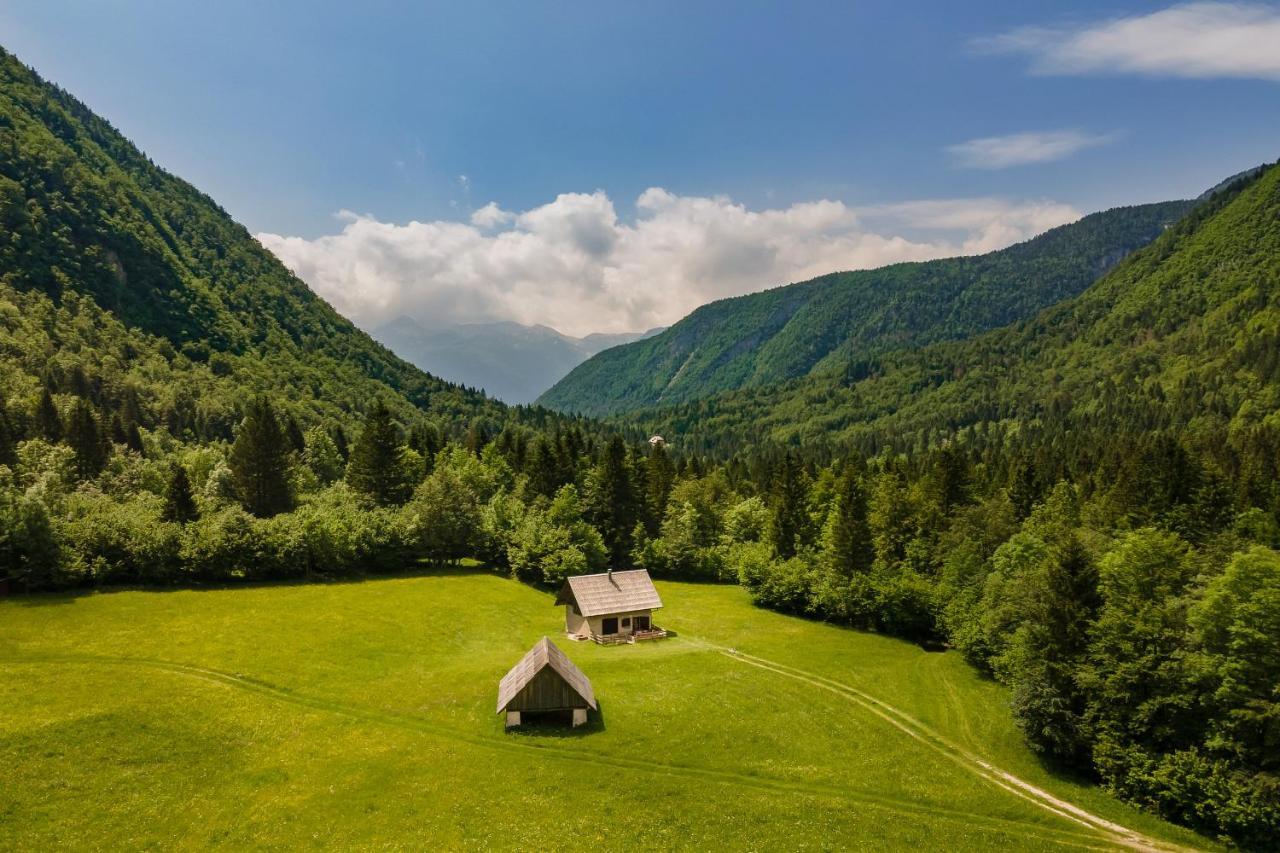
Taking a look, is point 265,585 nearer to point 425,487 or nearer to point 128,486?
point 425,487

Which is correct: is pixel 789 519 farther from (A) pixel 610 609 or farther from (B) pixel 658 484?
(A) pixel 610 609

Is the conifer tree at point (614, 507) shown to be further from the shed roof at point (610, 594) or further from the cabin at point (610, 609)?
the cabin at point (610, 609)

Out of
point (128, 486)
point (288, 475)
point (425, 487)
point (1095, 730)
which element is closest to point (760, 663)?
point (1095, 730)

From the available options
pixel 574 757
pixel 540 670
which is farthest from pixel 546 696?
pixel 574 757

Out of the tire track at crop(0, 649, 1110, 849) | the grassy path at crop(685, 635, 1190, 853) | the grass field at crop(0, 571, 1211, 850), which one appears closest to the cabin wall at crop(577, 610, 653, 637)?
the grass field at crop(0, 571, 1211, 850)

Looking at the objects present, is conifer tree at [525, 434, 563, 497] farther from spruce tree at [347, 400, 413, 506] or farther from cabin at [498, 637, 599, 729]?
Result: cabin at [498, 637, 599, 729]

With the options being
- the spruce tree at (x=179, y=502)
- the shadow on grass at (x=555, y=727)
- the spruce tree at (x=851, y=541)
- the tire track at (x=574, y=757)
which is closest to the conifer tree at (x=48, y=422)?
the spruce tree at (x=179, y=502)
